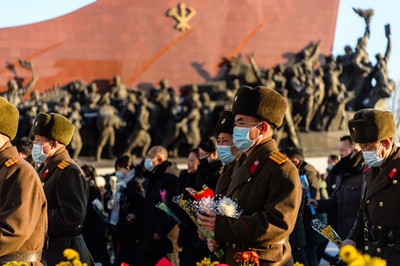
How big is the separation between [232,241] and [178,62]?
13917 millimetres

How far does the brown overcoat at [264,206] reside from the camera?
256cm

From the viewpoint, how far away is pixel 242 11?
17250mm

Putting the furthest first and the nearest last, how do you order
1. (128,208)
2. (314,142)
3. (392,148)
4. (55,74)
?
1. (314,142)
2. (55,74)
3. (128,208)
4. (392,148)

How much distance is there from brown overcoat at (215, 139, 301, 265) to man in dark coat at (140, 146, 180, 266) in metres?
2.38

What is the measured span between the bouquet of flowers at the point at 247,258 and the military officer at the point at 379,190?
35.9 inches

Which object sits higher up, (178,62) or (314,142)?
(178,62)

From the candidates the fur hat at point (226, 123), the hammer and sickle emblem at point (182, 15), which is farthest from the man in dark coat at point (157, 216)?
the hammer and sickle emblem at point (182, 15)

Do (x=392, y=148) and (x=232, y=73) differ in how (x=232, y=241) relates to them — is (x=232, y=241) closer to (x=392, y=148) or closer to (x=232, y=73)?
(x=392, y=148)

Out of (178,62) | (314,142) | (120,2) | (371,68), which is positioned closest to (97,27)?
(120,2)

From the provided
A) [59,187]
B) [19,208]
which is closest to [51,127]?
[59,187]

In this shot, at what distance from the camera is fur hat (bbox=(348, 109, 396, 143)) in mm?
3209

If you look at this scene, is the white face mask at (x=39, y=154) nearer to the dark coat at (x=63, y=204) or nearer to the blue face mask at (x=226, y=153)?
the dark coat at (x=63, y=204)

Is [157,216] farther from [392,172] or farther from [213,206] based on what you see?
[213,206]

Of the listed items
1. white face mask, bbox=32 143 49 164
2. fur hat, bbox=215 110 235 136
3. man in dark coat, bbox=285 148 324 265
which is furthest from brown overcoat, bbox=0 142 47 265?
man in dark coat, bbox=285 148 324 265
